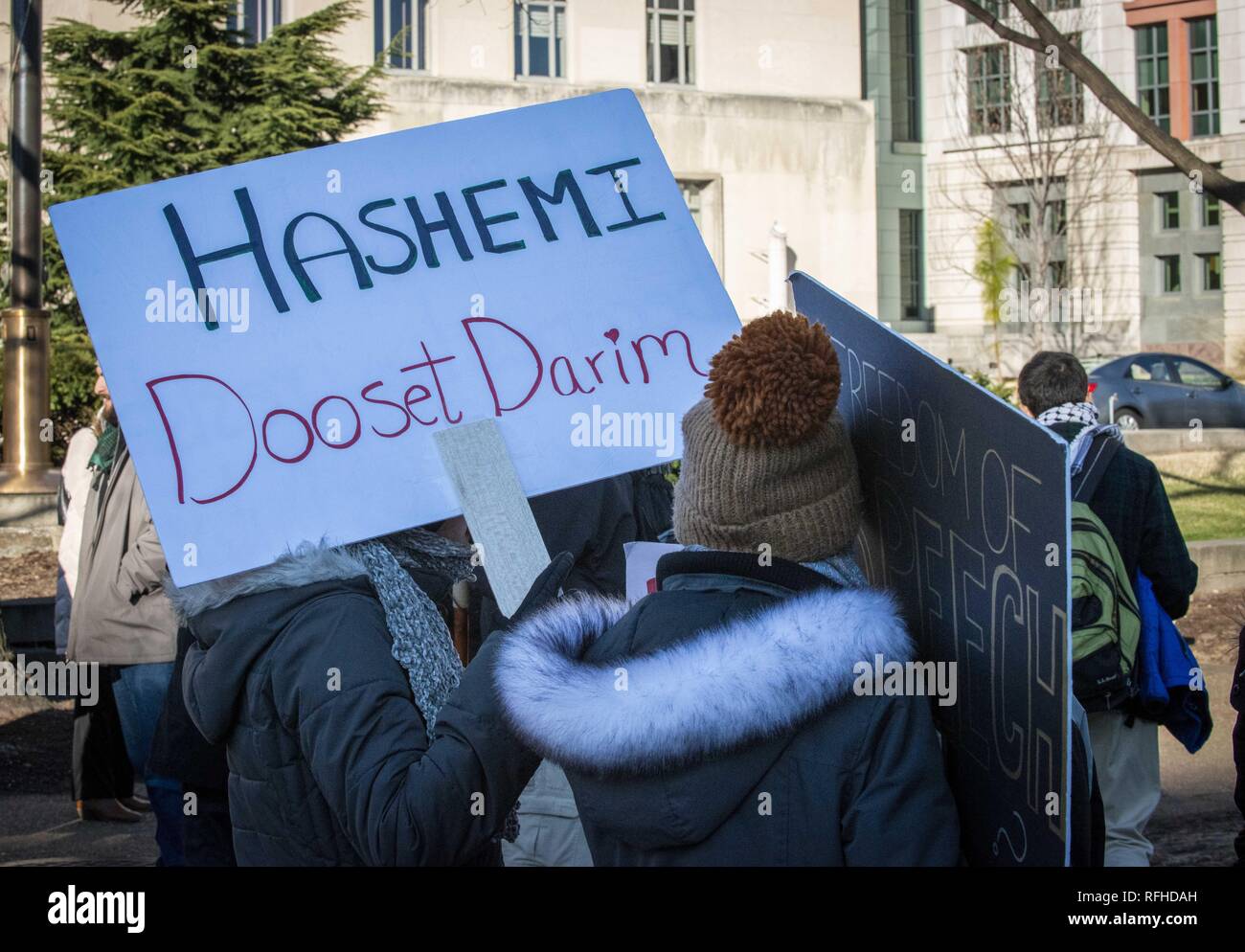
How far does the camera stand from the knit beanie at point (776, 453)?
192cm

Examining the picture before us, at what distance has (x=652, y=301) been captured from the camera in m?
2.64

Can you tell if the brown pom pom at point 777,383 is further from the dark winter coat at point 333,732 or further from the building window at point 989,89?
the building window at point 989,89

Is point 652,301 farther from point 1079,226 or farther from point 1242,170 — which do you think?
point 1242,170

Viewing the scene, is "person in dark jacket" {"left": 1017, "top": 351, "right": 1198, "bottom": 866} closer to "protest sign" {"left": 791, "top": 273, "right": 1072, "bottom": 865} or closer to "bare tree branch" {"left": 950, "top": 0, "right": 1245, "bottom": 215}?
"protest sign" {"left": 791, "top": 273, "right": 1072, "bottom": 865}

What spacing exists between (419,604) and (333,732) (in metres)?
0.31

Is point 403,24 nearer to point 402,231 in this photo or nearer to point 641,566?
point 402,231

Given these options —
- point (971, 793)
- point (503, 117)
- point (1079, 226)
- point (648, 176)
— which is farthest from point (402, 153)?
point (1079, 226)

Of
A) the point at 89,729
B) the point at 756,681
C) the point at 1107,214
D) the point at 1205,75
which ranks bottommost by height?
the point at 89,729

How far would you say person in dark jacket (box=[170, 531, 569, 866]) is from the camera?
7.04 ft

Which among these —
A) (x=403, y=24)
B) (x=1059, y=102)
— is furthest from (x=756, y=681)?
(x=1059, y=102)

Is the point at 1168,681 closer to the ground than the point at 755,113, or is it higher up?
closer to the ground

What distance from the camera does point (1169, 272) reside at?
37031mm

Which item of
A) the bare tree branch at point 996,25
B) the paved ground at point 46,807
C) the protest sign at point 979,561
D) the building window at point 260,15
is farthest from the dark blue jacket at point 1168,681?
the building window at point 260,15
